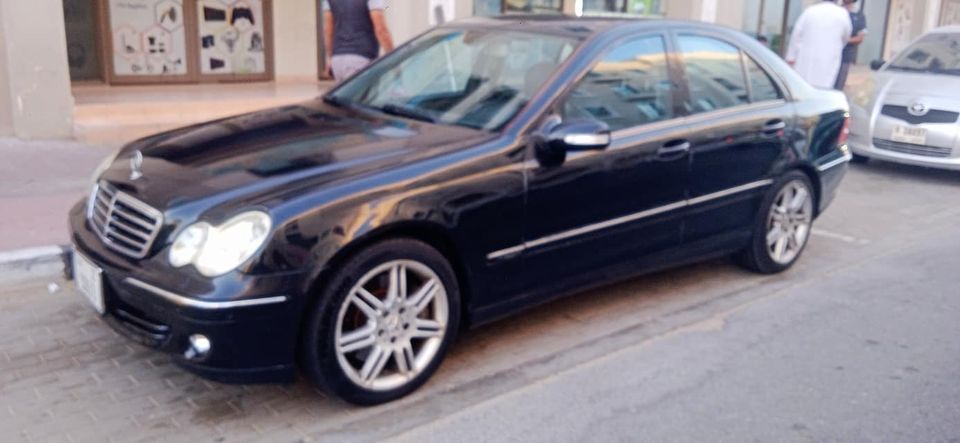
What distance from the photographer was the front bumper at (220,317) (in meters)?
3.58

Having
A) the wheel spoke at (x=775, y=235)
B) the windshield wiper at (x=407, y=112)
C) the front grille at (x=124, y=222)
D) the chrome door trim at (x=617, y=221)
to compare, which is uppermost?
the windshield wiper at (x=407, y=112)

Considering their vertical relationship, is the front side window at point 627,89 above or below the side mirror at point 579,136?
above

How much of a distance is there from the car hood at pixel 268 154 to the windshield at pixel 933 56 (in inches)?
312

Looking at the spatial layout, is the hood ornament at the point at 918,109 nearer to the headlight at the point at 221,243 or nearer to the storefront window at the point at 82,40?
the headlight at the point at 221,243

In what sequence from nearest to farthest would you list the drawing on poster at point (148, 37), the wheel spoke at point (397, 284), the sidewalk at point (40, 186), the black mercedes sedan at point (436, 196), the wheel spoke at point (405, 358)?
the black mercedes sedan at point (436, 196) < the wheel spoke at point (397, 284) < the wheel spoke at point (405, 358) < the sidewalk at point (40, 186) < the drawing on poster at point (148, 37)

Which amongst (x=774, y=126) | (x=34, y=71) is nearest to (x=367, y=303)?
(x=774, y=126)

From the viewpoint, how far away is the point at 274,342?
3689 millimetres

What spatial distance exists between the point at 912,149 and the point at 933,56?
1735 millimetres

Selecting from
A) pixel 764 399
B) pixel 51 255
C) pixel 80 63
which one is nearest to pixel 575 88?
pixel 764 399

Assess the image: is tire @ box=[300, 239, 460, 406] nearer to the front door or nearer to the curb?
the front door

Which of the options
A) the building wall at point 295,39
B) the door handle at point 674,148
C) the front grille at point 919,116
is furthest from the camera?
the building wall at point 295,39

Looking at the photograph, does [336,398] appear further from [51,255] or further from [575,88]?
[51,255]

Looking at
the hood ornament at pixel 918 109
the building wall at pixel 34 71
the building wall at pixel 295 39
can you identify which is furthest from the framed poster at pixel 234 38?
the hood ornament at pixel 918 109

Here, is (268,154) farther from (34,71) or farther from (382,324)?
(34,71)
